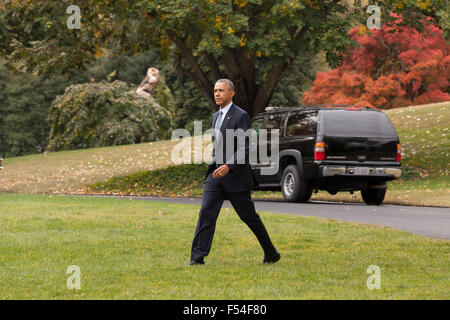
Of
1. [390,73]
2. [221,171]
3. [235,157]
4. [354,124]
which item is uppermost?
[390,73]

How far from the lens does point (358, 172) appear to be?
1684cm

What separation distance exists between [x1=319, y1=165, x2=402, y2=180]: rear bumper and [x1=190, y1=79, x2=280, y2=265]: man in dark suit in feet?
27.8

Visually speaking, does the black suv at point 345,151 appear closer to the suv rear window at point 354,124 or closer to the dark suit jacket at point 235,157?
the suv rear window at point 354,124

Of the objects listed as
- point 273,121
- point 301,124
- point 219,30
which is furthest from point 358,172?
point 219,30

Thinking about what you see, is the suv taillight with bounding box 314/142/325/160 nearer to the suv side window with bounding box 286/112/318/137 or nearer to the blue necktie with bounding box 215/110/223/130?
the suv side window with bounding box 286/112/318/137

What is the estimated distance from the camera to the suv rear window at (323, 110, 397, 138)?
1695cm

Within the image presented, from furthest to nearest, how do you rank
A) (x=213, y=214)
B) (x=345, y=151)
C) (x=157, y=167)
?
1. (x=157, y=167)
2. (x=345, y=151)
3. (x=213, y=214)

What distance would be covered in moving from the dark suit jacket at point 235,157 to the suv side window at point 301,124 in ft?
29.6

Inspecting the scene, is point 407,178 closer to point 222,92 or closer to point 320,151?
point 320,151

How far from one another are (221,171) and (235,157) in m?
0.21

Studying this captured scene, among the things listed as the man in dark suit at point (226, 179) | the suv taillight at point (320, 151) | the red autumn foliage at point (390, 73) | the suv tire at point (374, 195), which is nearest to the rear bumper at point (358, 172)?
the suv taillight at point (320, 151)

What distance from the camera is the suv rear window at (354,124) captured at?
17.0 meters

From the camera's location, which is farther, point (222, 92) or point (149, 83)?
point (149, 83)
